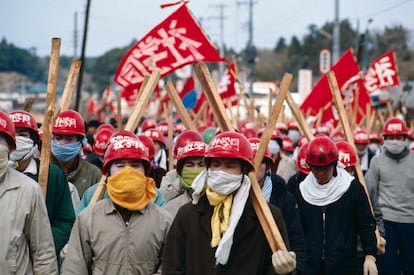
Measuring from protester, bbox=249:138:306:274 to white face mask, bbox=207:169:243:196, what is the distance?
4.57 feet

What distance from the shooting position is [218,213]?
5152 mm

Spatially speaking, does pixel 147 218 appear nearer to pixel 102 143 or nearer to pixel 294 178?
pixel 294 178

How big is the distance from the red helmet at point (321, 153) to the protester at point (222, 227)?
2445mm

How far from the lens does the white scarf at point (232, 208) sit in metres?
4.98

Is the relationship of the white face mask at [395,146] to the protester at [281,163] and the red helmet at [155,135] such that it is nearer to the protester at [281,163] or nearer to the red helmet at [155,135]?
the protester at [281,163]

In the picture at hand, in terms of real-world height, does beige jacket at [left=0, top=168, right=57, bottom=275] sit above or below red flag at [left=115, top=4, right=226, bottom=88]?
below

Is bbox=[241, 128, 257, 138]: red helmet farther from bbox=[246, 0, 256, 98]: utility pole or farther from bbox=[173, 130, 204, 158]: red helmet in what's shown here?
bbox=[246, 0, 256, 98]: utility pole

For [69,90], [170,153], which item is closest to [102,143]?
[170,153]

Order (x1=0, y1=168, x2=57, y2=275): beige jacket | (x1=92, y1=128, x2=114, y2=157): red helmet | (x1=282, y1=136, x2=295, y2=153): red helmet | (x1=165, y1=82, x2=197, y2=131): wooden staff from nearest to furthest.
Answer: 1. (x1=0, y1=168, x2=57, y2=275): beige jacket
2. (x1=165, y1=82, x2=197, y2=131): wooden staff
3. (x1=92, y1=128, x2=114, y2=157): red helmet
4. (x1=282, y1=136, x2=295, y2=153): red helmet

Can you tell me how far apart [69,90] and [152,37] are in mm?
4827

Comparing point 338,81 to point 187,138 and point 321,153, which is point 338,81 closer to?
point 187,138

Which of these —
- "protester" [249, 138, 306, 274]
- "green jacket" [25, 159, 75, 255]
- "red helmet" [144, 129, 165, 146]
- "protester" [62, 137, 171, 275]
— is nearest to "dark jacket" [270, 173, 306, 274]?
"protester" [249, 138, 306, 274]

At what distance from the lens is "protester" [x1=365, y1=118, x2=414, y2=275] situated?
10.6 metres

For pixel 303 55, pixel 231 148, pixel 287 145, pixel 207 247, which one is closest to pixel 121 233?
pixel 207 247
